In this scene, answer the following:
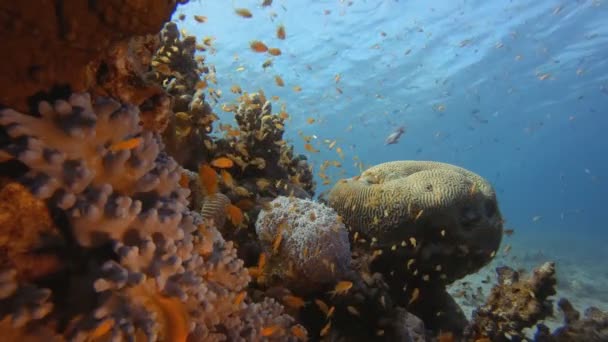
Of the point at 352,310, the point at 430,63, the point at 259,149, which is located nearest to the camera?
the point at 352,310

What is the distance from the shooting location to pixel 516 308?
4898mm

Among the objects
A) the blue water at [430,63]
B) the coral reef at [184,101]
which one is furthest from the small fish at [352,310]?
the blue water at [430,63]

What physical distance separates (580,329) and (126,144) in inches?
225

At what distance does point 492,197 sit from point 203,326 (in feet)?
20.1

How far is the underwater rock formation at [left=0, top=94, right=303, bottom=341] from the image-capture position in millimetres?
1618

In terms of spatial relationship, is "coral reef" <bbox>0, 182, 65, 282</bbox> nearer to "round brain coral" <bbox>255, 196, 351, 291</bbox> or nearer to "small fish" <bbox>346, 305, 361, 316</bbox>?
"round brain coral" <bbox>255, 196, 351, 291</bbox>

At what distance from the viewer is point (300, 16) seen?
87.0 ft

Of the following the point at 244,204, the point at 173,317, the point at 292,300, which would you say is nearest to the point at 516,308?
the point at 292,300

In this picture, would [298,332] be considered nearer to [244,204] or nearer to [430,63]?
[244,204]

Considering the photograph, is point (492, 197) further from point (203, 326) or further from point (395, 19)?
point (395, 19)

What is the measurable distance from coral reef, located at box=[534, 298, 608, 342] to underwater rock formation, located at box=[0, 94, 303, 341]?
15.5 ft

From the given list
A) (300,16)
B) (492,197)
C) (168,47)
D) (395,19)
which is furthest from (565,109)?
(168,47)

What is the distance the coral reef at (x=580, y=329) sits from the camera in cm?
454

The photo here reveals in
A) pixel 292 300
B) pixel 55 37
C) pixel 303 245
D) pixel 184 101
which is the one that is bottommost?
pixel 292 300
